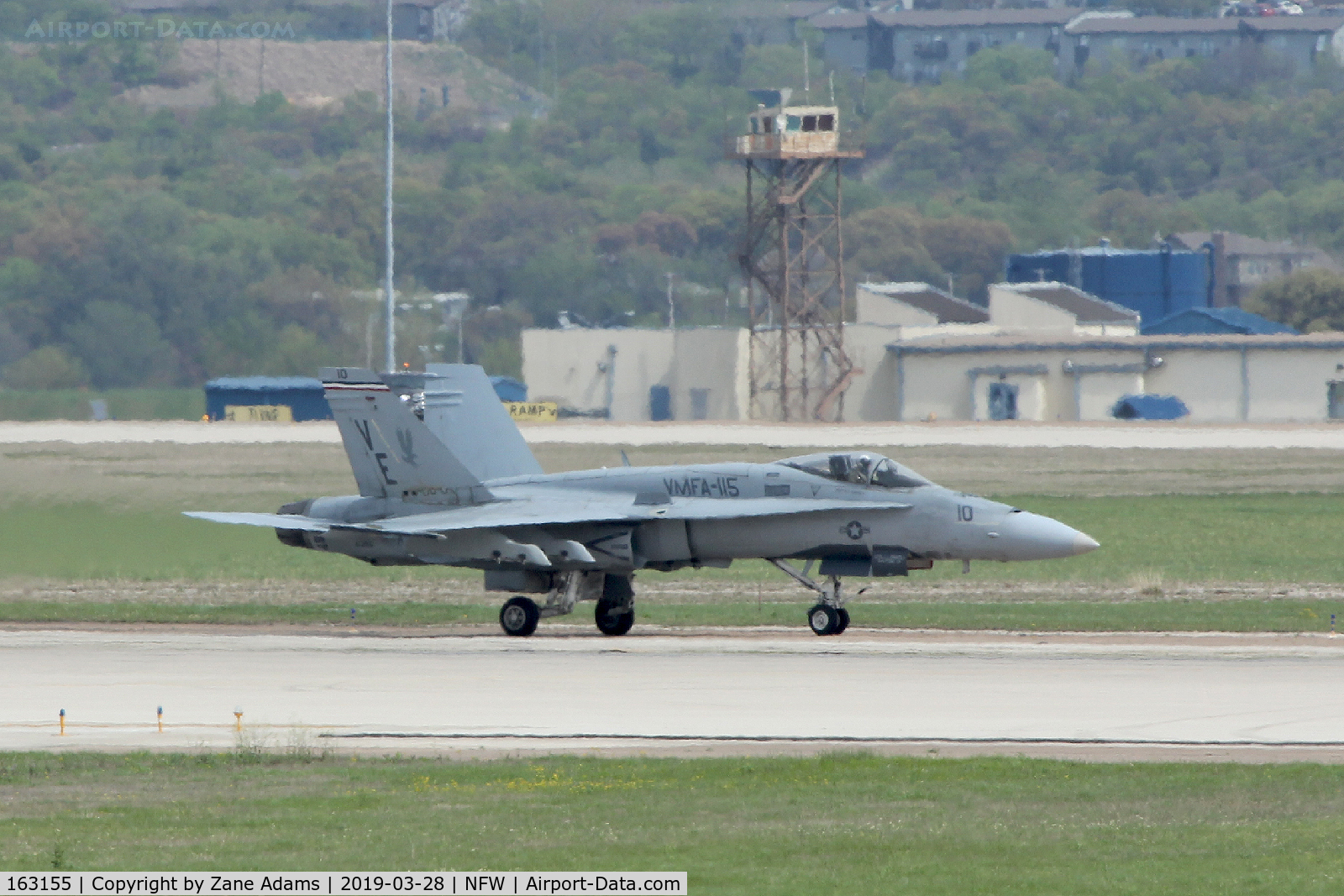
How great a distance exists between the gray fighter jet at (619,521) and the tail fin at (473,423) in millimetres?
968

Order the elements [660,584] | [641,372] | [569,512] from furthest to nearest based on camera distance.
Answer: [641,372] → [660,584] → [569,512]

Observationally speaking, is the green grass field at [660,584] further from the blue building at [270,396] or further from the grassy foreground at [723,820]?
the blue building at [270,396]

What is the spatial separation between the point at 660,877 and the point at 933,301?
9323 centimetres

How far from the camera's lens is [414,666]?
2430 centimetres

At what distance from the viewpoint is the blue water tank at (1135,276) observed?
122 m

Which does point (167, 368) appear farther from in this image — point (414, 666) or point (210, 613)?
point (414, 666)

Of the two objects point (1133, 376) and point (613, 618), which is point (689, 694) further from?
point (1133, 376)

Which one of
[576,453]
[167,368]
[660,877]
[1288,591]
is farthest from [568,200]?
[660,877]

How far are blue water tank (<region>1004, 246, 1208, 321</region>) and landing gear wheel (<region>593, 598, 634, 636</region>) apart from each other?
97.1 m

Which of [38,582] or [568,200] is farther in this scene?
[568,200]

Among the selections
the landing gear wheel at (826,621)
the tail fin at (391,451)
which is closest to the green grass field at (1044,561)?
the tail fin at (391,451)

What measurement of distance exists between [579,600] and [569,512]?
1373 millimetres

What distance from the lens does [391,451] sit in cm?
2952

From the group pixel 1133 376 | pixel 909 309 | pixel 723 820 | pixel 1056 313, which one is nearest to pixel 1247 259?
pixel 1056 313
